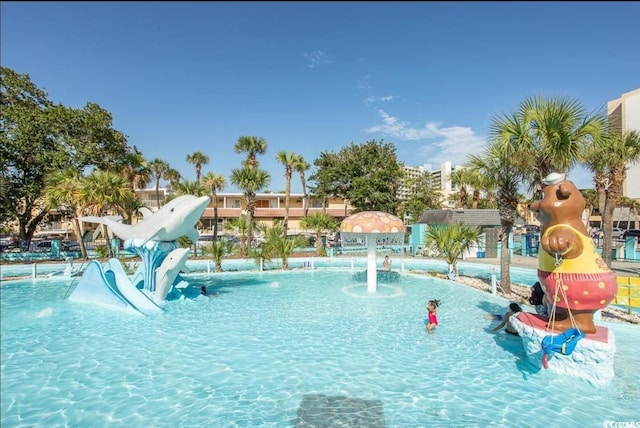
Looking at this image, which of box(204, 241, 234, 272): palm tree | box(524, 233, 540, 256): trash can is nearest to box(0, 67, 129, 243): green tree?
box(204, 241, 234, 272): palm tree

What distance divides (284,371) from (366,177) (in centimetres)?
3212

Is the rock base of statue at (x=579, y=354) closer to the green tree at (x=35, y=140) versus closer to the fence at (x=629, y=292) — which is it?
the fence at (x=629, y=292)

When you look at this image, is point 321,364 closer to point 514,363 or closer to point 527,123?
point 514,363

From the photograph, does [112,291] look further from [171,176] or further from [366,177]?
[171,176]

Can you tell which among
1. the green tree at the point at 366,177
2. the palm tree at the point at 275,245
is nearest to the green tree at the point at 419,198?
the green tree at the point at 366,177

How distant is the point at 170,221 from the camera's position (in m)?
12.8

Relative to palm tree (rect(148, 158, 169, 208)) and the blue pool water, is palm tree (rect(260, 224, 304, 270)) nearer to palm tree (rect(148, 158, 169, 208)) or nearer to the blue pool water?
the blue pool water

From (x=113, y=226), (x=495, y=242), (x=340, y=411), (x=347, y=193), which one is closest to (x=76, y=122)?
(x=113, y=226)

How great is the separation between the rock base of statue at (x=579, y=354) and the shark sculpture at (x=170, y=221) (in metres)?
10.1

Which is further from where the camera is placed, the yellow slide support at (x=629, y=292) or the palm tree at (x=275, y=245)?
the palm tree at (x=275, y=245)

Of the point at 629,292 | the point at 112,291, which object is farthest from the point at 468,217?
the point at 112,291

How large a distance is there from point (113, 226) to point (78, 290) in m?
2.50

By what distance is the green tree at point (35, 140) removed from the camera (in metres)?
26.1

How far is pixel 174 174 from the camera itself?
168ft
